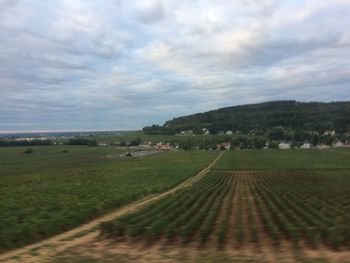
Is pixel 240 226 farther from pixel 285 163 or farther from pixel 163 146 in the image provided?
pixel 163 146

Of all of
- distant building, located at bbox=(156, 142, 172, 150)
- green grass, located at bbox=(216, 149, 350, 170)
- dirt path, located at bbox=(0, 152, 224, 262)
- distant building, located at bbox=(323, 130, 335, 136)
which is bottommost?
green grass, located at bbox=(216, 149, 350, 170)

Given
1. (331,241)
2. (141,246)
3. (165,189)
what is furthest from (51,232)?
(165,189)

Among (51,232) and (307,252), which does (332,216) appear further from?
(51,232)

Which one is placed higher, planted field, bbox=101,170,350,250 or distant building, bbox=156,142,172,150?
distant building, bbox=156,142,172,150

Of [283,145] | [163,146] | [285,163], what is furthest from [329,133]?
[285,163]

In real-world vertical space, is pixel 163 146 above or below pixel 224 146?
above

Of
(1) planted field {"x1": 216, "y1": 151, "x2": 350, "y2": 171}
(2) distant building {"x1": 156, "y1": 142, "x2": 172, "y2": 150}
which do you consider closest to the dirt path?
(1) planted field {"x1": 216, "y1": 151, "x2": 350, "y2": 171}

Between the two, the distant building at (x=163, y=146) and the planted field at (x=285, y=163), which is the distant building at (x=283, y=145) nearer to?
the distant building at (x=163, y=146)

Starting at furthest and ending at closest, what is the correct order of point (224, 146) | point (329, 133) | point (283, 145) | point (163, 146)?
point (329, 133), point (163, 146), point (283, 145), point (224, 146)

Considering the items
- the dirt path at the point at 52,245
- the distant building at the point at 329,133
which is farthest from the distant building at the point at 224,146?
the dirt path at the point at 52,245

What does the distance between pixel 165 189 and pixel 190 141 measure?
144388mm

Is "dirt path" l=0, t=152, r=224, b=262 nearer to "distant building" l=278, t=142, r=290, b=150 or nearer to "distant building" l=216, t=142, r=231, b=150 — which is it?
"distant building" l=216, t=142, r=231, b=150

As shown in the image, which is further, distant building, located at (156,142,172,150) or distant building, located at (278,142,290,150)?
distant building, located at (156,142,172,150)

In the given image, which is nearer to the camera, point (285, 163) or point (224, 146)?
point (285, 163)
